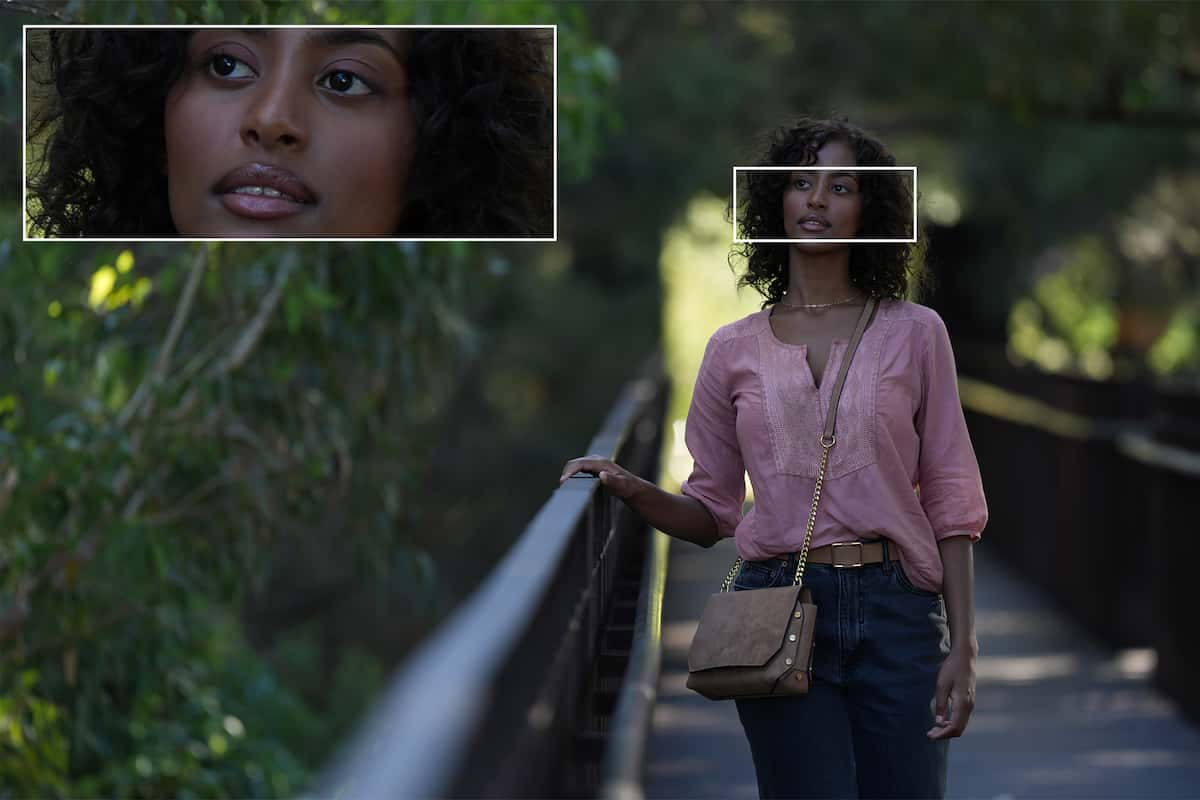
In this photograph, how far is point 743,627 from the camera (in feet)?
11.2

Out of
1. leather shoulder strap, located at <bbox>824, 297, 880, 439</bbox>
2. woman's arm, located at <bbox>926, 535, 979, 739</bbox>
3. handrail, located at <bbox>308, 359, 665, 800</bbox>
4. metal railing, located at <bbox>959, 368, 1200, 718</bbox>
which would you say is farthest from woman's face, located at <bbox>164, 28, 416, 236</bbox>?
metal railing, located at <bbox>959, 368, 1200, 718</bbox>

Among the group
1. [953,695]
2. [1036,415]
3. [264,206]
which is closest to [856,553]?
[953,695]

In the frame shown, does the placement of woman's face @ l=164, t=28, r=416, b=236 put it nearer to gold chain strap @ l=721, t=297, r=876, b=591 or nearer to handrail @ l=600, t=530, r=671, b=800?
handrail @ l=600, t=530, r=671, b=800

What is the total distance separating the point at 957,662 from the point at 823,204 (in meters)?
0.84

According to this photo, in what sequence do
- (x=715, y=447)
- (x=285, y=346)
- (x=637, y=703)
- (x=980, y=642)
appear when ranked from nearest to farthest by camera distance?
(x=637, y=703) < (x=715, y=447) < (x=285, y=346) < (x=980, y=642)

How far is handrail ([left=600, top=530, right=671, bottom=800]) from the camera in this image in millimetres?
2686

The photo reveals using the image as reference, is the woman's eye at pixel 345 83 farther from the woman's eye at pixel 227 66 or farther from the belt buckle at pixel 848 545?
the belt buckle at pixel 848 545

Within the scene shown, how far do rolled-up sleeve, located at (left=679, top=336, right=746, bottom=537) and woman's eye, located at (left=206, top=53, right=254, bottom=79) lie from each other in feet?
4.95

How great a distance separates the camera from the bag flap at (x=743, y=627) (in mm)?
3346

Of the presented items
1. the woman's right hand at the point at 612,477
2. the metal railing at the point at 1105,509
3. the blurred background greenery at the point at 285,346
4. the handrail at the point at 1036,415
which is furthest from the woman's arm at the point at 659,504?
the handrail at the point at 1036,415

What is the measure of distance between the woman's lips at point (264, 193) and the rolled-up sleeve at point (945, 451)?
1713 mm

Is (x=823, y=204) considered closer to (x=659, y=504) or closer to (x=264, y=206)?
(x=659, y=504)

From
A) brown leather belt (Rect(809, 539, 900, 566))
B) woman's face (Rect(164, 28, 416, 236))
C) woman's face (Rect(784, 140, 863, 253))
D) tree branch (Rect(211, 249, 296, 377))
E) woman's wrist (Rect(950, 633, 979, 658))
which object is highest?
woman's face (Rect(164, 28, 416, 236))

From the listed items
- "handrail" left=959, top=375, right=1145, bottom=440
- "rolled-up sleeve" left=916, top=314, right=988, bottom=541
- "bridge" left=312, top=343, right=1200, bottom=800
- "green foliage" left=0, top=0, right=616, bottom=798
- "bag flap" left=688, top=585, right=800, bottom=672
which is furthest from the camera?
"handrail" left=959, top=375, right=1145, bottom=440
